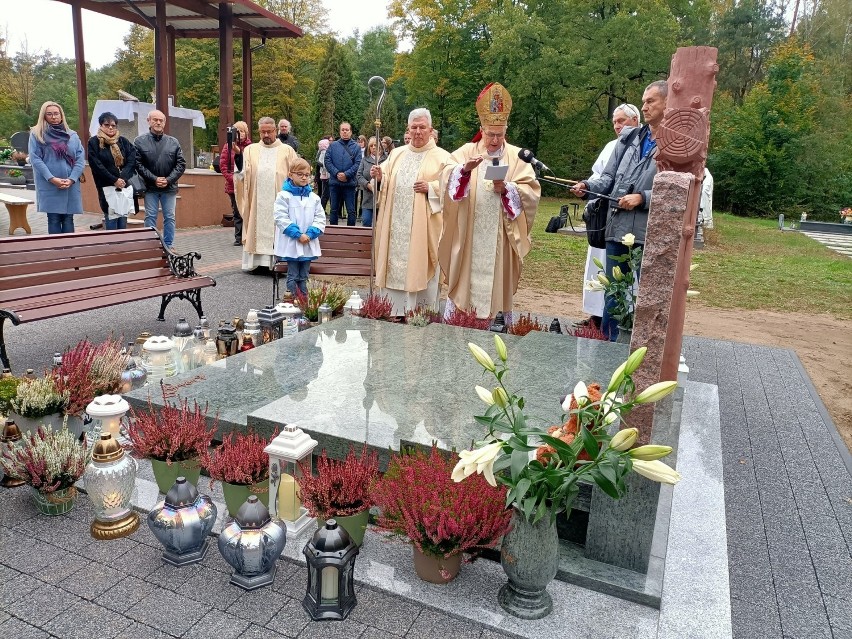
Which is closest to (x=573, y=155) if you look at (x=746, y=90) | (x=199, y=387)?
(x=746, y=90)

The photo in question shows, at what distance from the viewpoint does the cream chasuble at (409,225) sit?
6.81 m

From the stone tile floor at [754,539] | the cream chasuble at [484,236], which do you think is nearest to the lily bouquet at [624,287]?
the stone tile floor at [754,539]

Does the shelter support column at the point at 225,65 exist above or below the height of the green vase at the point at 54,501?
above

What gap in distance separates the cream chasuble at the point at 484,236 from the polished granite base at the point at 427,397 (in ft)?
2.25

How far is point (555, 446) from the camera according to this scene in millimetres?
2439

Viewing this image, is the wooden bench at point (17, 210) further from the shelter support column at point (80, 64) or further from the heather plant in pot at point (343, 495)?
the heather plant in pot at point (343, 495)

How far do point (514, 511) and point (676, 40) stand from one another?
1258 inches

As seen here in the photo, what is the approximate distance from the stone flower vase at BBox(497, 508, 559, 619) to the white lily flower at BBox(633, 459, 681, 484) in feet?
1.39

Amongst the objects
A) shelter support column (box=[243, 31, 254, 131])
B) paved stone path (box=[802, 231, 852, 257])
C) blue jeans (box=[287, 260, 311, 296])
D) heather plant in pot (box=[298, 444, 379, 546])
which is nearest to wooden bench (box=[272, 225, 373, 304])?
blue jeans (box=[287, 260, 311, 296])

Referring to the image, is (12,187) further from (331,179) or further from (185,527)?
(185,527)

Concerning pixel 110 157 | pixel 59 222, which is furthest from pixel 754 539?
pixel 110 157

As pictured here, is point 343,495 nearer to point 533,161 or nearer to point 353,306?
point 533,161

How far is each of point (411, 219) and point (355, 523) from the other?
173 inches

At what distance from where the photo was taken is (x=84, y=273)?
19.4 feet
